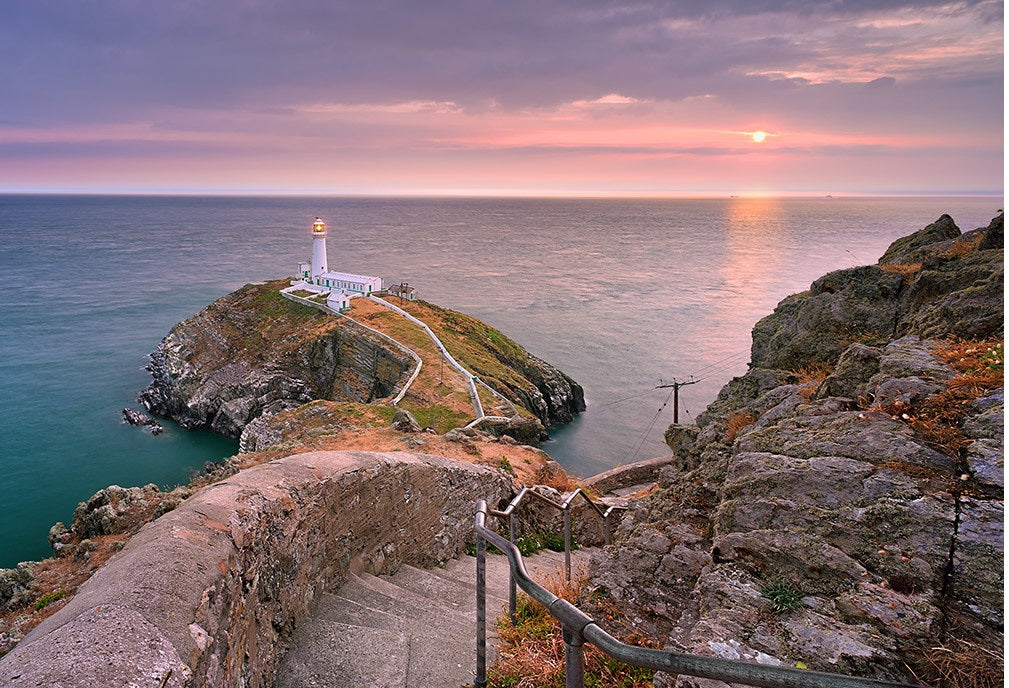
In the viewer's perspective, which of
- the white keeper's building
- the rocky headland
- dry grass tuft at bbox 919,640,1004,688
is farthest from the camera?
the white keeper's building

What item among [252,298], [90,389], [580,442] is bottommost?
[580,442]

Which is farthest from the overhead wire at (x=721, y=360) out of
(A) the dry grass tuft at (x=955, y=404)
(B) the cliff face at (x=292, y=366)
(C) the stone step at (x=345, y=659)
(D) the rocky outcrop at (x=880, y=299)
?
(C) the stone step at (x=345, y=659)

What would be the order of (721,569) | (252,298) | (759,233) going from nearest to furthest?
1. (721,569)
2. (252,298)
3. (759,233)

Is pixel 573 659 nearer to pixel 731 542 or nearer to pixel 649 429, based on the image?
pixel 731 542

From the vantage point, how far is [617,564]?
19.7 feet

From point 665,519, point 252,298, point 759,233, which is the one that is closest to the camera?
point 665,519

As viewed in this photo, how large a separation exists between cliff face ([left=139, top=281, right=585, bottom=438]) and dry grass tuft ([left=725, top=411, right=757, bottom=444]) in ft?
101

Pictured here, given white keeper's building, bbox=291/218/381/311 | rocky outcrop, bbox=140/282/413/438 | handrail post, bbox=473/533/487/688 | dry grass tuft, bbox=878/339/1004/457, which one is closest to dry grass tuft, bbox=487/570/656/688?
handrail post, bbox=473/533/487/688

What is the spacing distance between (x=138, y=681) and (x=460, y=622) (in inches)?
126

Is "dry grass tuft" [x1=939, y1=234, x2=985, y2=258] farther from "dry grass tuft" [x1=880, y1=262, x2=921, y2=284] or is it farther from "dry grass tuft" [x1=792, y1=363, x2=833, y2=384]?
"dry grass tuft" [x1=792, y1=363, x2=833, y2=384]

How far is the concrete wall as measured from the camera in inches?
115

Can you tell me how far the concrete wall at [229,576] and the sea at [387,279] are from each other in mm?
29284

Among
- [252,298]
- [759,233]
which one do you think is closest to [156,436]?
[252,298]

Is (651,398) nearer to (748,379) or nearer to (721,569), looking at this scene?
(748,379)
